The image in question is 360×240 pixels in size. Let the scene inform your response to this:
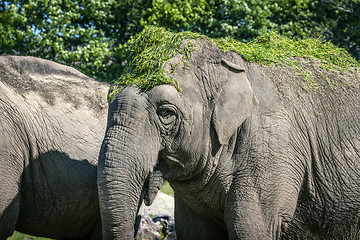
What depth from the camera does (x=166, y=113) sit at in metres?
4.27

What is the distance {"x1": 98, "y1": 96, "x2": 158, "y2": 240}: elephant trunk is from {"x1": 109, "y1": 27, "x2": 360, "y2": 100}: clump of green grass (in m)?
0.38

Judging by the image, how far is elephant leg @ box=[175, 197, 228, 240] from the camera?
17.3ft

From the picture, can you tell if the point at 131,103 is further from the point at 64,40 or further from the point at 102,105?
the point at 64,40

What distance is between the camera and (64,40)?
42.7 ft

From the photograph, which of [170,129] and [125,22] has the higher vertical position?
[125,22]

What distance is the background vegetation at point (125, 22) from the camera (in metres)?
12.4

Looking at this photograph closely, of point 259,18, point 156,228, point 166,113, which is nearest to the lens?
point 166,113

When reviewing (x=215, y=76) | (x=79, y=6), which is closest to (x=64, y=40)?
(x=79, y=6)

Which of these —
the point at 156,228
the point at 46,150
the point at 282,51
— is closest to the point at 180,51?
the point at 282,51

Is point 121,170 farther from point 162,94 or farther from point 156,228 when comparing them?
point 156,228

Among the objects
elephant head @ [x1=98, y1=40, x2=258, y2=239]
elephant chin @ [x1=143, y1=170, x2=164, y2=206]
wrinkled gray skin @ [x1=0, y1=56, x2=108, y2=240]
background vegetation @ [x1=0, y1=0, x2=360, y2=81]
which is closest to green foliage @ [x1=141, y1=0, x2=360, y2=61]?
background vegetation @ [x1=0, y1=0, x2=360, y2=81]

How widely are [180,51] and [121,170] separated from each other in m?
1.13

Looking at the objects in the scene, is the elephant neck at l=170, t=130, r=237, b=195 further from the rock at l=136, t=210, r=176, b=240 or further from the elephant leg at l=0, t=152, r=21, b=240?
the rock at l=136, t=210, r=176, b=240

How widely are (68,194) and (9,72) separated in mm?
1458
